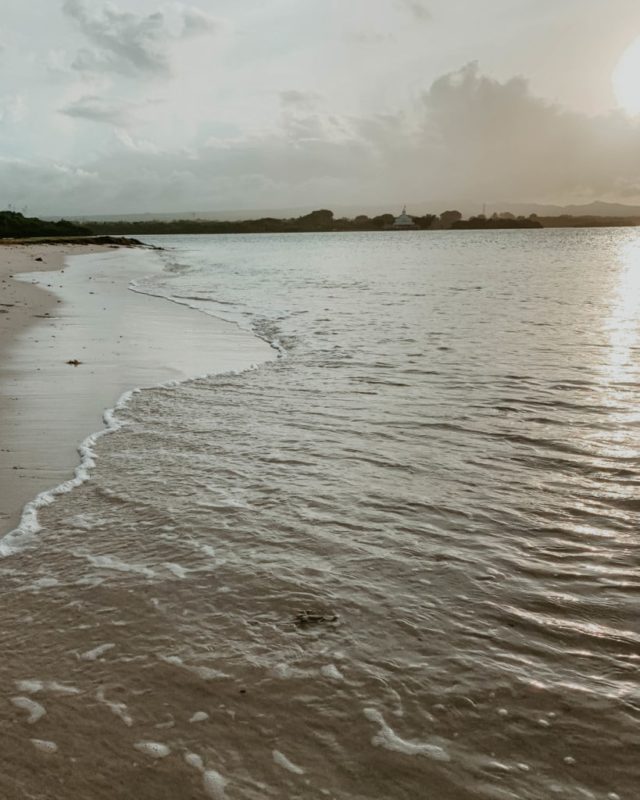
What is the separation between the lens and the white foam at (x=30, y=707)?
2.91 meters

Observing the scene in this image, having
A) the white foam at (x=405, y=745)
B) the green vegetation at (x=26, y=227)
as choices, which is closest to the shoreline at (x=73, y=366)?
the white foam at (x=405, y=745)

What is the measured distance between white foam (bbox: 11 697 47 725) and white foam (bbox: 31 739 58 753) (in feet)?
0.44

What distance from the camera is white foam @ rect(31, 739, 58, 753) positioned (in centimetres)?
272

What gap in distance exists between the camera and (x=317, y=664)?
3316 millimetres

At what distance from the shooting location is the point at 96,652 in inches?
134

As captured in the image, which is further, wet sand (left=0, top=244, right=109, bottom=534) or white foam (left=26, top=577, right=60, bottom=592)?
wet sand (left=0, top=244, right=109, bottom=534)

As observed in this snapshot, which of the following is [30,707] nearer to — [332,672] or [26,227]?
[332,672]

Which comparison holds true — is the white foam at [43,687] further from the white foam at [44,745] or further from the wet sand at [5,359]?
the wet sand at [5,359]

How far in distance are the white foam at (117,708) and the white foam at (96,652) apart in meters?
0.28

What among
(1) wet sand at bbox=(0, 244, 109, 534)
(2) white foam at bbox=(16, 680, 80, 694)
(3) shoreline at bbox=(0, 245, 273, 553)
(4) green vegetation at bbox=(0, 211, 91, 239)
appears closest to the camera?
(2) white foam at bbox=(16, 680, 80, 694)

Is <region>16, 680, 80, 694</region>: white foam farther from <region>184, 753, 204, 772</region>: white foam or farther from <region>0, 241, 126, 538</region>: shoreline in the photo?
<region>0, 241, 126, 538</region>: shoreline

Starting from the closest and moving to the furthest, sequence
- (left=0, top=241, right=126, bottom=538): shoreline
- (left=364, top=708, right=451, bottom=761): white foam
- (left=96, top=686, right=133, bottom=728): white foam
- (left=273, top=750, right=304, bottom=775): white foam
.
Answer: (left=273, top=750, right=304, bottom=775): white foam → (left=364, top=708, right=451, bottom=761): white foam → (left=96, top=686, right=133, bottom=728): white foam → (left=0, top=241, right=126, bottom=538): shoreline

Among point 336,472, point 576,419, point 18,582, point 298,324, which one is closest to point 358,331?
point 298,324

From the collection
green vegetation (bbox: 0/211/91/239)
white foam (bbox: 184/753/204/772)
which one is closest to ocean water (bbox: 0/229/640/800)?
white foam (bbox: 184/753/204/772)
